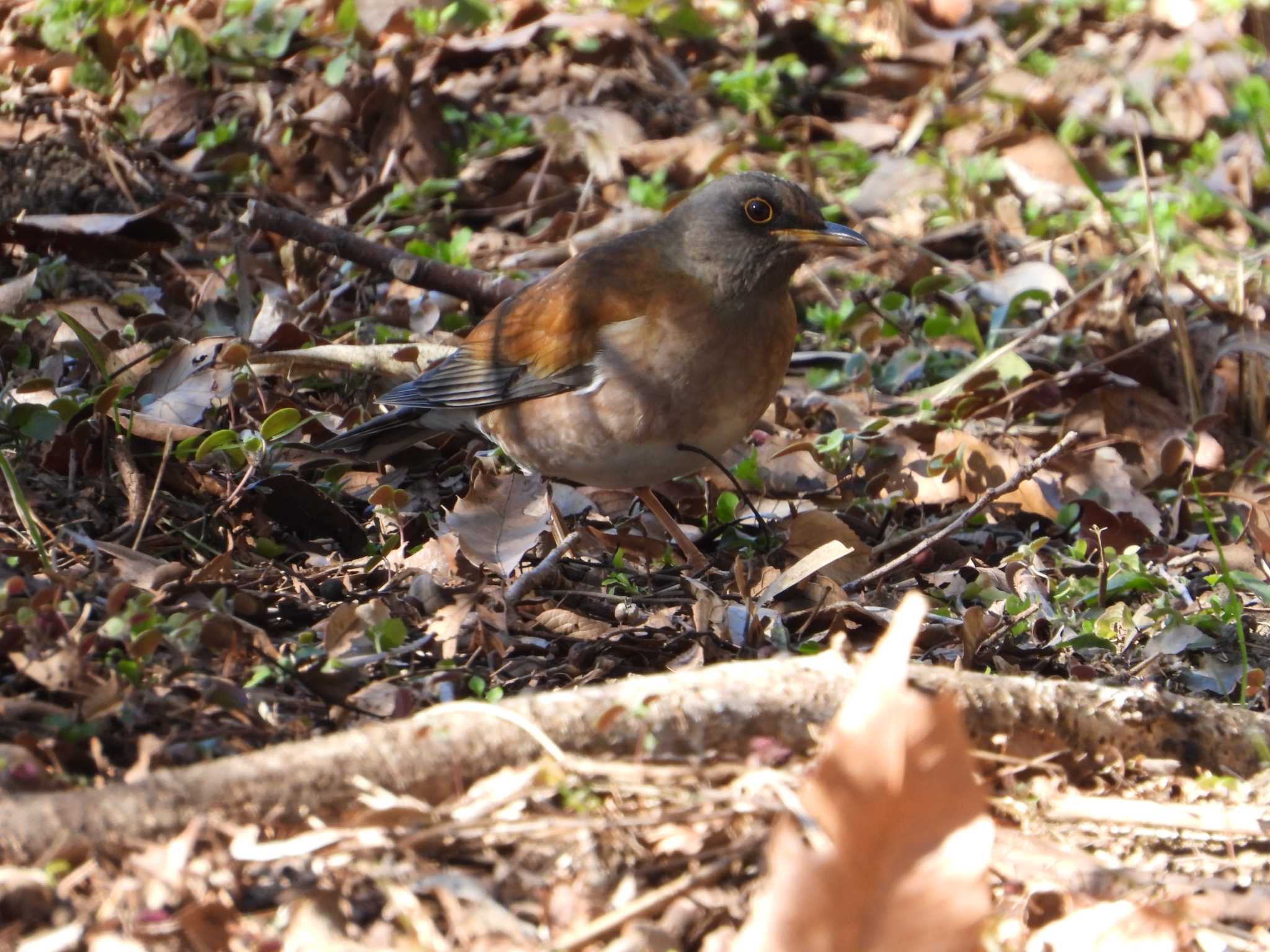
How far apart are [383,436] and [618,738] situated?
283 centimetres

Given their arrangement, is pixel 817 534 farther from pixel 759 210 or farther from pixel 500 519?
pixel 759 210

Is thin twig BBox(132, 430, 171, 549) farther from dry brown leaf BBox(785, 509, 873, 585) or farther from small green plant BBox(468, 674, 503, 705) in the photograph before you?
dry brown leaf BBox(785, 509, 873, 585)

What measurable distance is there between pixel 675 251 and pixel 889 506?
130 centimetres

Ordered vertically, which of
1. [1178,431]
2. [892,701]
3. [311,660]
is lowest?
[1178,431]

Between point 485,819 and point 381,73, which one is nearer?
point 485,819

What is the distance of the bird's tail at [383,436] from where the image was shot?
17.7 feet

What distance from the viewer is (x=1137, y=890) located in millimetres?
2926

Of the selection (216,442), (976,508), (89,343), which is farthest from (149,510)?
(976,508)

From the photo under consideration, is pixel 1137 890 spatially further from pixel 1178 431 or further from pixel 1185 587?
pixel 1178 431

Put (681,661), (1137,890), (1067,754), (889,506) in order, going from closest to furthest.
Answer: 1. (1137,890)
2. (1067,754)
3. (681,661)
4. (889,506)

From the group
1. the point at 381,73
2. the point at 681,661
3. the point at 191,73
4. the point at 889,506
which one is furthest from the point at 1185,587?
the point at 191,73

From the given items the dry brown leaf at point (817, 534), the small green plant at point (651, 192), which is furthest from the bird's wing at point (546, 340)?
the small green plant at point (651, 192)

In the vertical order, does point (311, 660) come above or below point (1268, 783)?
above

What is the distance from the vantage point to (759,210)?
5.71 meters
